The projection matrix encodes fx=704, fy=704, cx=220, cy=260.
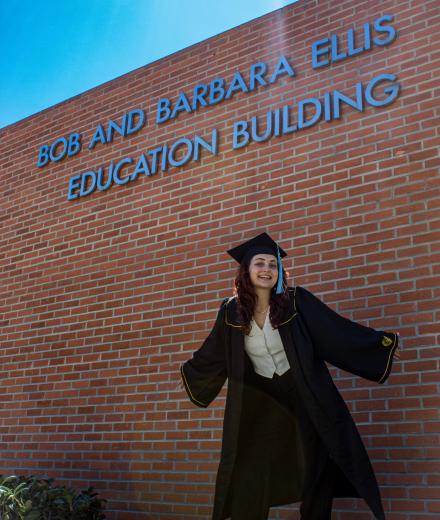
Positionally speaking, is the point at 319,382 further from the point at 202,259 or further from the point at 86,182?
the point at 86,182

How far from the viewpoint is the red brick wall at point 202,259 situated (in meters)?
4.68

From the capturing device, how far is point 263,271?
165 inches

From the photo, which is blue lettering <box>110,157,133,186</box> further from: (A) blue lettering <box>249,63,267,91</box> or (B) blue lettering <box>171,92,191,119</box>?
(A) blue lettering <box>249,63,267,91</box>

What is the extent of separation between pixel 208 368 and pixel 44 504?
184 centimetres

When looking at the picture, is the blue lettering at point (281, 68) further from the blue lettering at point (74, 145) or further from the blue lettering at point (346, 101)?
the blue lettering at point (74, 145)

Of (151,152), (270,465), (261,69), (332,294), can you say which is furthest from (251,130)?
(270,465)

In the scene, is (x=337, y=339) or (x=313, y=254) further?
(x=313, y=254)

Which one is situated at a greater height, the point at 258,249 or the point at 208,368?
the point at 258,249

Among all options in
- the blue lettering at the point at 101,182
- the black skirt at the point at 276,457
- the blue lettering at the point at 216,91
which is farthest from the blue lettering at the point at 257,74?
the black skirt at the point at 276,457

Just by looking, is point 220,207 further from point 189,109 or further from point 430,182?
point 430,182

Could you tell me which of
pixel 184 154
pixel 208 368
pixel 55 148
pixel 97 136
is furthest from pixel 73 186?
pixel 208 368

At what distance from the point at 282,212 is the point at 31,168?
11.7 feet

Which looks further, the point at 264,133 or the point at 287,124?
the point at 264,133

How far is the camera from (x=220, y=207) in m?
5.96
